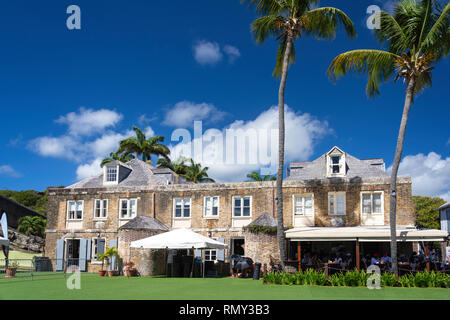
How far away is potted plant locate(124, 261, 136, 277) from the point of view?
2454 centimetres

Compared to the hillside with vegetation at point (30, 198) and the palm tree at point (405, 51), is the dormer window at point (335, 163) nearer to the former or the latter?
the palm tree at point (405, 51)

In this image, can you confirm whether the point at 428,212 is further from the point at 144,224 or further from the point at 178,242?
the point at 178,242

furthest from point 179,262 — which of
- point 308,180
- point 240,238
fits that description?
point 308,180

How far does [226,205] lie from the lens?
1124 inches

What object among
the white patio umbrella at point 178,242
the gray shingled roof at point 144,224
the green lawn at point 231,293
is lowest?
the green lawn at point 231,293

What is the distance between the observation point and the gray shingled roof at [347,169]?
27.7 meters

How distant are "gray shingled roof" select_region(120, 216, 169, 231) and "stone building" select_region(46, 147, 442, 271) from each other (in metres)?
0.51

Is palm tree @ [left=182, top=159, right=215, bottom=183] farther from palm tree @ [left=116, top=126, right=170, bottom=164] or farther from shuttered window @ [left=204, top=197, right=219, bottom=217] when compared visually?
shuttered window @ [left=204, top=197, right=219, bottom=217]

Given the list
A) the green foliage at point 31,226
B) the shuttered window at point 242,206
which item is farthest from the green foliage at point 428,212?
the green foliage at point 31,226

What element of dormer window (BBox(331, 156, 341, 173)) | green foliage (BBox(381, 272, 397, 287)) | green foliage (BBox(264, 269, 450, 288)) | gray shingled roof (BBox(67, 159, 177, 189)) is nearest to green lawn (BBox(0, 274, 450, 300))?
green foliage (BBox(264, 269, 450, 288))

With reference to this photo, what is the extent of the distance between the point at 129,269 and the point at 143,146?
2459 cm

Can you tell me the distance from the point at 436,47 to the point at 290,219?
489 inches

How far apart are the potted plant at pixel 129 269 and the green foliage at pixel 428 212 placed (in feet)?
137

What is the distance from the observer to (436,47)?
1903cm
